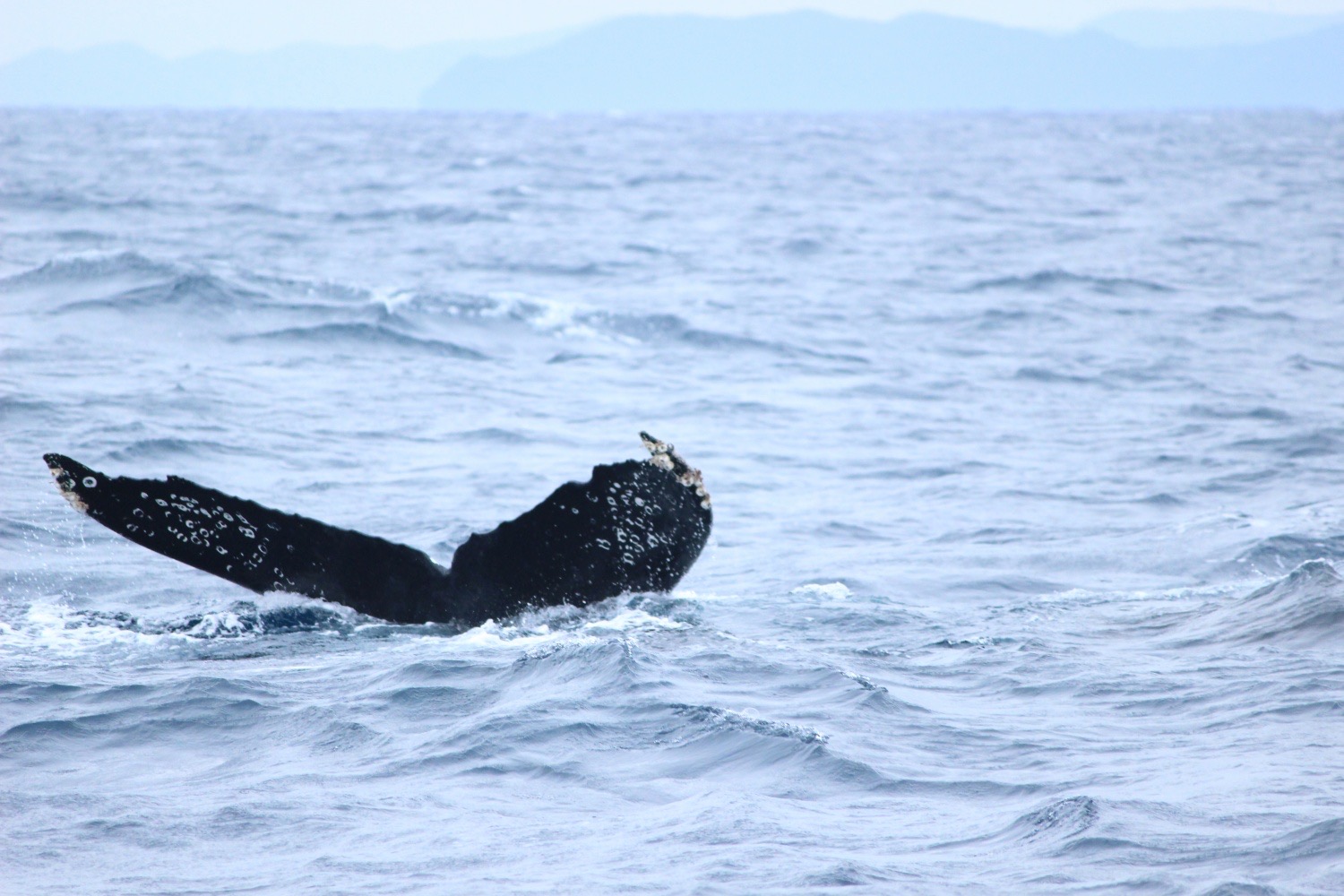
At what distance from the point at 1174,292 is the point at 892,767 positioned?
22.0 m

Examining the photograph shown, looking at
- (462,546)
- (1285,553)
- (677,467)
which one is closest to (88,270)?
(462,546)

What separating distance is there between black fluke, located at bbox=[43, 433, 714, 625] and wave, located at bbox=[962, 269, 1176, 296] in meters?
20.2

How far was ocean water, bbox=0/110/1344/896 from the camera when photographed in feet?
17.6

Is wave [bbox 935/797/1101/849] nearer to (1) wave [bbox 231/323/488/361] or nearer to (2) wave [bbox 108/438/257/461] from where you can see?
(2) wave [bbox 108/438/257/461]

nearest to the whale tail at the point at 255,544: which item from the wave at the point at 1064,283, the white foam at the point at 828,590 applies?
the white foam at the point at 828,590

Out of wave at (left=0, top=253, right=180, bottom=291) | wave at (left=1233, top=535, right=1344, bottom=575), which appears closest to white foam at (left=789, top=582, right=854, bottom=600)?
wave at (left=1233, top=535, right=1344, bottom=575)

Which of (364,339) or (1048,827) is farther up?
(364,339)

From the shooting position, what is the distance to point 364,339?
19.8 m

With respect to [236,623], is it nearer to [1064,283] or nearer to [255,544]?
[255,544]

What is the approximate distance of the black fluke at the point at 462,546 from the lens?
22.6 feet

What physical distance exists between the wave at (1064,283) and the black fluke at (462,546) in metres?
20.2

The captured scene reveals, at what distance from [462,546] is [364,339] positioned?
1276cm

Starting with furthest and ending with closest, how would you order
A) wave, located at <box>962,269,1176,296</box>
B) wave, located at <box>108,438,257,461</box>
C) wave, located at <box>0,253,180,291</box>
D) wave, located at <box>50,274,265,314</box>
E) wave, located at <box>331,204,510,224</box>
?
Result: wave, located at <box>331,204,510,224</box> → wave, located at <box>962,269,1176,296</box> → wave, located at <box>0,253,180,291</box> → wave, located at <box>50,274,265,314</box> → wave, located at <box>108,438,257,461</box>

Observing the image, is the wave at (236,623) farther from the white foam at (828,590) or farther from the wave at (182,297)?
the wave at (182,297)
